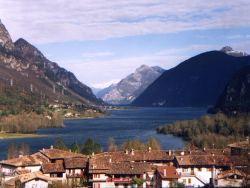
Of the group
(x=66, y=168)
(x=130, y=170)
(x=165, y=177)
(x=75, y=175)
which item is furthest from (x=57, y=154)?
(x=165, y=177)

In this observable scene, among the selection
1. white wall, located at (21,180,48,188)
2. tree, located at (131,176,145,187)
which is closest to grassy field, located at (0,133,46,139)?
white wall, located at (21,180,48,188)

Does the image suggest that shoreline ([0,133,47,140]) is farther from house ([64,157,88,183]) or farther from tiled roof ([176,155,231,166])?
tiled roof ([176,155,231,166])

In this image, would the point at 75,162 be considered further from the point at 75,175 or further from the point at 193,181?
the point at 193,181

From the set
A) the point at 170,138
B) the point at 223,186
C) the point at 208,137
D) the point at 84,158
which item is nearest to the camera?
the point at 223,186

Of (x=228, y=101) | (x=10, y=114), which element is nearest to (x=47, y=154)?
(x=10, y=114)

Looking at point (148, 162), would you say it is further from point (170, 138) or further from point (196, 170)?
point (170, 138)

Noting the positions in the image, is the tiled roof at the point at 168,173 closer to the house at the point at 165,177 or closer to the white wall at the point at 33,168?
the house at the point at 165,177

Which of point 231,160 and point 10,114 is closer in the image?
point 231,160

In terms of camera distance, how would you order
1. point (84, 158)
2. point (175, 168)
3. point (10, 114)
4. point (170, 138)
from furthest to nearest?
point (10, 114) < point (170, 138) < point (84, 158) < point (175, 168)
